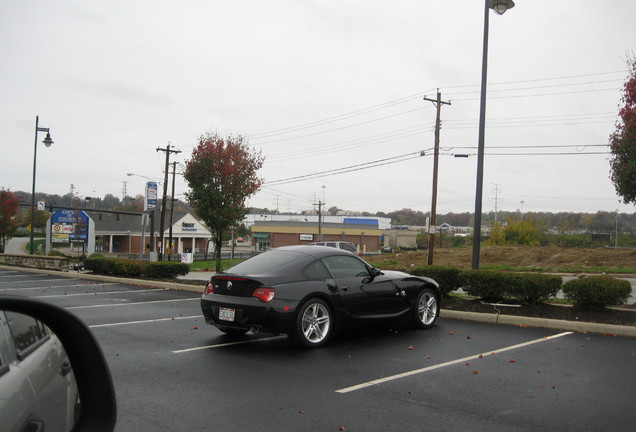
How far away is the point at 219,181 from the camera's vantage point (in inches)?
908

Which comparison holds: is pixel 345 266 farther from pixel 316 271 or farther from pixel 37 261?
pixel 37 261

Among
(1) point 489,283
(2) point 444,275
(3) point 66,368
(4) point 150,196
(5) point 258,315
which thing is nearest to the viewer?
(3) point 66,368

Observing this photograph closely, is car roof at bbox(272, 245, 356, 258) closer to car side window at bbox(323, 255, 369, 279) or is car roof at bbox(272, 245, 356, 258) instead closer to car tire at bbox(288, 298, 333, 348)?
car side window at bbox(323, 255, 369, 279)

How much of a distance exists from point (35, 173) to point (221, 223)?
17.7m

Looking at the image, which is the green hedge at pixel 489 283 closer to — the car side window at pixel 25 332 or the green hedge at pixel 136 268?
the car side window at pixel 25 332

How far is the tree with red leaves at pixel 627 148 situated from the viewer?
10.4 m

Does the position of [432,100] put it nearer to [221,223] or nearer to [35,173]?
[221,223]

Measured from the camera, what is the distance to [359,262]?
8820 millimetres

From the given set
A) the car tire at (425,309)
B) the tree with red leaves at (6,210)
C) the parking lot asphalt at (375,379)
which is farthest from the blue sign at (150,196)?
the car tire at (425,309)

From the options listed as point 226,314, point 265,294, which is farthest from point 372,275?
point 226,314

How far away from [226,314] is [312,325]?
49.2 inches

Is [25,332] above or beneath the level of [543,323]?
above

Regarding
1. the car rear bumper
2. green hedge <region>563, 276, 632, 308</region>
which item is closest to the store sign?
green hedge <region>563, 276, 632, 308</region>

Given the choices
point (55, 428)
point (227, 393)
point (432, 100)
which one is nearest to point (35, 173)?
point (432, 100)
